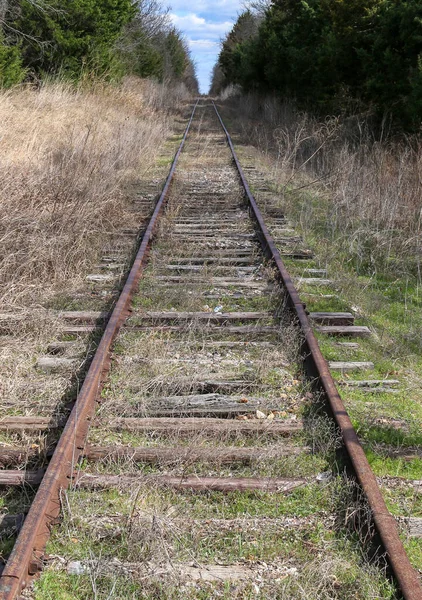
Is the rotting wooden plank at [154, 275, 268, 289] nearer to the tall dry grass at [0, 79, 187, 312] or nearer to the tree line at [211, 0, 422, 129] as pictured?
the tall dry grass at [0, 79, 187, 312]

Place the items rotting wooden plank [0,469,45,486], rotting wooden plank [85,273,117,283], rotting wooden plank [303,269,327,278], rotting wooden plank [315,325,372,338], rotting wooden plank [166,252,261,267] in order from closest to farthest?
rotting wooden plank [0,469,45,486] → rotting wooden plank [315,325,372,338] → rotting wooden plank [85,273,117,283] → rotting wooden plank [303,269,327,278] → rotting wooden plank [166,252,261,267]

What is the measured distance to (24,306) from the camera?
506 centimetres

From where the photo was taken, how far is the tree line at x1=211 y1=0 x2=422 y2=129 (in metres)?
12.0

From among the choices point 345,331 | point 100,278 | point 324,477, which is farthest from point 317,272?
point 324,477

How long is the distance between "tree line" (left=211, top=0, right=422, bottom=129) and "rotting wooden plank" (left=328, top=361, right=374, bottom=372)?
801 centimetres

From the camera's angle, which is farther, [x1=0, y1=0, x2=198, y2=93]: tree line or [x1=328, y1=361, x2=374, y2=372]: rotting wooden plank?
[x1=0, y1=0, x2=198, y2=93]: tree line

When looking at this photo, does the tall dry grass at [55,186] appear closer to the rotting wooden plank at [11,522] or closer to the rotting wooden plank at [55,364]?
the rotting wooden plank at [55,364]

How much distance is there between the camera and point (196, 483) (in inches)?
116

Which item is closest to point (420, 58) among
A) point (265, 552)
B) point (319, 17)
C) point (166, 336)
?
point (319, 17)

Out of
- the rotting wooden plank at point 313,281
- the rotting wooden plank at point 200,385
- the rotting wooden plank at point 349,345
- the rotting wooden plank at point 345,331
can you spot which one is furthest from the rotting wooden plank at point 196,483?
the rotting wooden plank at point 313,281

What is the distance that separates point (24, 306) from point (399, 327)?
9.98ft

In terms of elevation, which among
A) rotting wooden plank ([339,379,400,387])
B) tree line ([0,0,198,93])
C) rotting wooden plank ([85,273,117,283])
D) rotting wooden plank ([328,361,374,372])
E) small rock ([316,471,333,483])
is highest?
tree line ([0,0,198,93])

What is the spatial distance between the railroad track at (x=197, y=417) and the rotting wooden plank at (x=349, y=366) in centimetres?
20

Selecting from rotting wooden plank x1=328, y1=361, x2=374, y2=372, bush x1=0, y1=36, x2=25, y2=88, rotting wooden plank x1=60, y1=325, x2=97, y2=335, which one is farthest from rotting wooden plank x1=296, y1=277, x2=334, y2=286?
bush x1=0, y1=36, x2=25, y2=88
